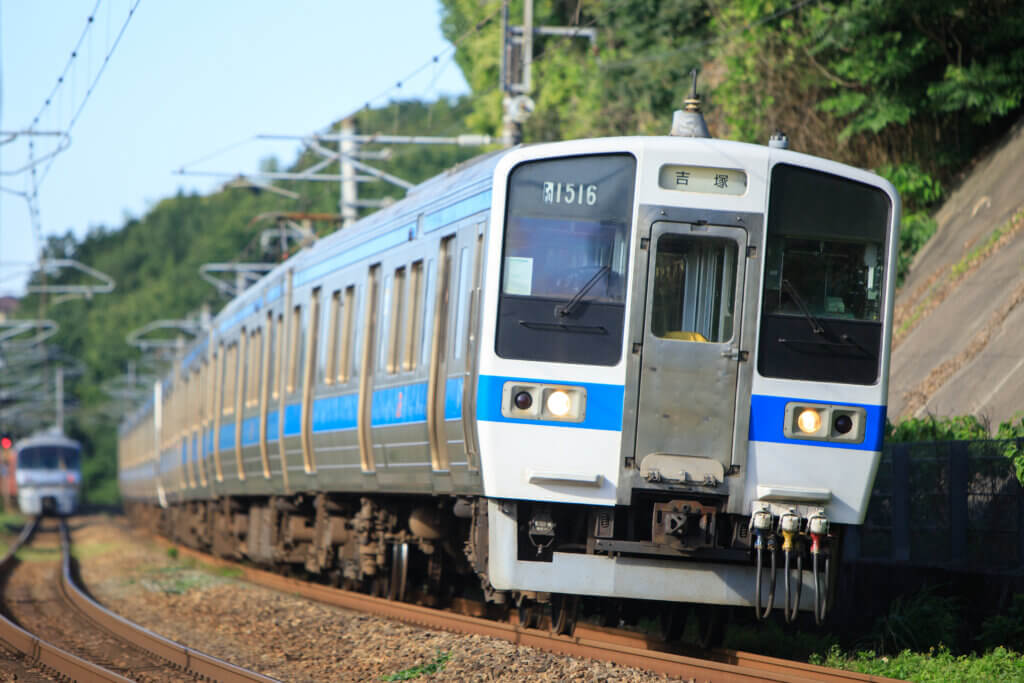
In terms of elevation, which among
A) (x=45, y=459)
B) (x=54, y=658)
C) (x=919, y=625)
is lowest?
(x=45, y=459)

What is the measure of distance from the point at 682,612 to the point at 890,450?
110 inches

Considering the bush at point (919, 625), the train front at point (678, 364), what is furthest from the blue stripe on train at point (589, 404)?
the bush at point (919, 625)

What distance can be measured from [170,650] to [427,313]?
9.93 feet

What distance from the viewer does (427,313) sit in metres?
10.8

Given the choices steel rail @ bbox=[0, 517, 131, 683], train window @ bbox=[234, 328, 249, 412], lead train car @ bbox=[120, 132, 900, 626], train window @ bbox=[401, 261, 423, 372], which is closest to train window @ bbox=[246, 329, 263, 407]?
train window @ bbox=[234, 328, 249, 412]

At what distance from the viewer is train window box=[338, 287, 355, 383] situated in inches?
514

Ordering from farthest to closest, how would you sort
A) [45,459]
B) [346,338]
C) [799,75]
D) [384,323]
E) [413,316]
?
[45,459], [799,75], [346,338], [384,323], [413,316]

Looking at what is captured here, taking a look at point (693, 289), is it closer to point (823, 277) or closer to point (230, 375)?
point (823, 277)

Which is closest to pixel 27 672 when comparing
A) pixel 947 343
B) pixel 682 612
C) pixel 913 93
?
pixel 682 612

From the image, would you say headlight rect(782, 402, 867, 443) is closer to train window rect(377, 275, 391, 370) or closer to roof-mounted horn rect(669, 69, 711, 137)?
roof-mounted horn rect(669, 69, 711, 137)

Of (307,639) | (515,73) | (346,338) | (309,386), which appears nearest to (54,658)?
(307,639)

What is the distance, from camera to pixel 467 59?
44.5 meters

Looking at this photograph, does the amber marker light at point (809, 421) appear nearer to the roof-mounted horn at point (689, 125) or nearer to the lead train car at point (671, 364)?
the lead train car at point (671, 364)

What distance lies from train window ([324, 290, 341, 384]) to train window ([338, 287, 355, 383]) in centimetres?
28
